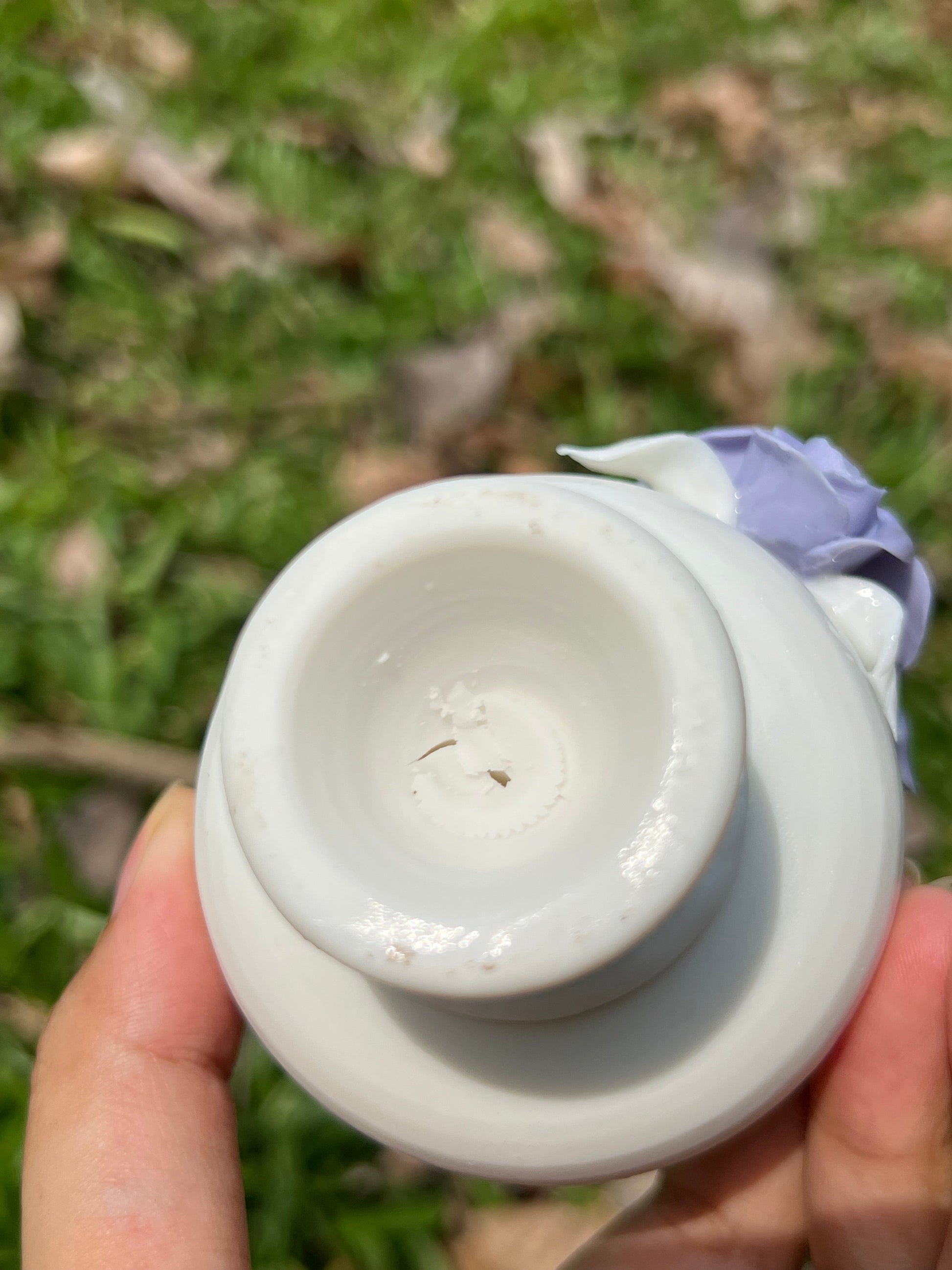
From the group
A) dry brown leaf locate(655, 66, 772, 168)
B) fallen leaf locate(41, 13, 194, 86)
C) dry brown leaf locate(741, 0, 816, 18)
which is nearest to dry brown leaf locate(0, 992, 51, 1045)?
fallen leaf locate(41, 13, 194, 86)

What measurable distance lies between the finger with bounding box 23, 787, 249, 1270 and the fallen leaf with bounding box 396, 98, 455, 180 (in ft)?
3.95

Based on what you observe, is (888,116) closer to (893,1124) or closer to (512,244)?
(512,244)

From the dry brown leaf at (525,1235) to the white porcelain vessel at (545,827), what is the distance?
0.66 meters

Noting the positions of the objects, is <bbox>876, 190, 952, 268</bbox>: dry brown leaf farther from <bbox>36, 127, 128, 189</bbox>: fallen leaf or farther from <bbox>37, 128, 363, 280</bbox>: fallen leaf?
<bbox>36, 127, 128, 189</bbox>: fallen leaf

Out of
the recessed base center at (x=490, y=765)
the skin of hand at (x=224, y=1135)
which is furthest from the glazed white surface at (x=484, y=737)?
the skin of hand at (x=224, y=1135)

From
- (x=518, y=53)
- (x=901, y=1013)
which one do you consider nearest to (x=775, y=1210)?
(x=901, y=1013)

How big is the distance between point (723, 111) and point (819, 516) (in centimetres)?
124

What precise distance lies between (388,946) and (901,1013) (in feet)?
1.76

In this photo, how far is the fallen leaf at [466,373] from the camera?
1635mm

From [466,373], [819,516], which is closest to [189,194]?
[466,373]

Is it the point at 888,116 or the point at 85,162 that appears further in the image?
the point at 888,116

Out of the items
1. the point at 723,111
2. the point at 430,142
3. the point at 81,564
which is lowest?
the point at 81,564

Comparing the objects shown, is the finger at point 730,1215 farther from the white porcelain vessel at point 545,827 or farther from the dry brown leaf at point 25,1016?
the dry brown leaf at point 25,1016

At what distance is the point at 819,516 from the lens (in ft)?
2.97
